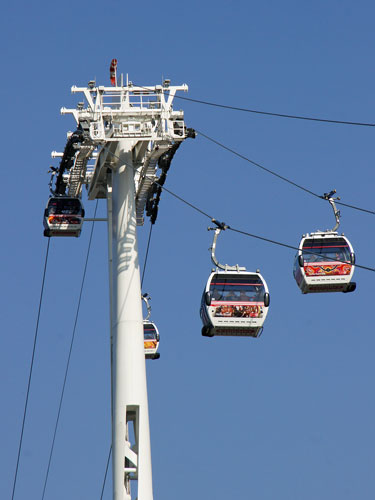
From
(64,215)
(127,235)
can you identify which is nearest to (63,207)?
(64,215)

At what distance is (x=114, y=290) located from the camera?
38.2 metres

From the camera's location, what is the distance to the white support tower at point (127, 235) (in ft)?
119

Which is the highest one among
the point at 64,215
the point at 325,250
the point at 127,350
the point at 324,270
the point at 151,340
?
the point at 64,215

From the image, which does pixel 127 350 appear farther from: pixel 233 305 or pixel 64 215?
pixel 64 215

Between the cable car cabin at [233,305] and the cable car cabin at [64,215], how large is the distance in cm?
837

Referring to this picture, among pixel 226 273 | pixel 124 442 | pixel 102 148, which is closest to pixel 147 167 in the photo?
pixel 102 148

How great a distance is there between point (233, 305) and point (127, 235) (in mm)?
3363

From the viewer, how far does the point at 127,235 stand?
125 ft

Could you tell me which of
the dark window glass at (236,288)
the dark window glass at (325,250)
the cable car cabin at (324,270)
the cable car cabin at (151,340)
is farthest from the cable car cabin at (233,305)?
the cable car cabin at (151,340)

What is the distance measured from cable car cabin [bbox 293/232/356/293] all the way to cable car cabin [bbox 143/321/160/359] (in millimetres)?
13191

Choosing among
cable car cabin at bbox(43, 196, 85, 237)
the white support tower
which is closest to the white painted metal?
the white support tower

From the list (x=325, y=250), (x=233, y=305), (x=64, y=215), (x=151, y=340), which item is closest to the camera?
(x=233, y=305)

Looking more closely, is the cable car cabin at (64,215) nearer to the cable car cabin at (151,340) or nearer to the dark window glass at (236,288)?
the cable car cabin at (151,340)

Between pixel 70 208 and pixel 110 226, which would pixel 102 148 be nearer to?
pixel 110 226
